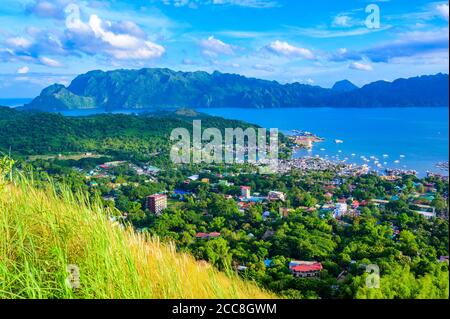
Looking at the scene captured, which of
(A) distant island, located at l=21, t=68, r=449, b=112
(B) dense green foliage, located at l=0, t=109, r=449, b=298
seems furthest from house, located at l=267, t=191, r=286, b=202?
(A) distant island, located at l=21, t=68, r=449, b=112

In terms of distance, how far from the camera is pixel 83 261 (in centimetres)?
158

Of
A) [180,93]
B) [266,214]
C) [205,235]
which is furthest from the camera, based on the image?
[180,93]

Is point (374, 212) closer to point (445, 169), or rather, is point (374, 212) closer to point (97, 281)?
point (445, 169)

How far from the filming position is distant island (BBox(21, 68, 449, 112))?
54656 millimetres

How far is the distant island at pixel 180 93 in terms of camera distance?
5466 cm

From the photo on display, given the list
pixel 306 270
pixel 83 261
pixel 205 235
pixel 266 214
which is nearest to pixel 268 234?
pixel 205 235

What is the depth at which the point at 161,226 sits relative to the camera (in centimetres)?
777

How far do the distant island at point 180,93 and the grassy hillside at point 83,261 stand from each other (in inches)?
1920

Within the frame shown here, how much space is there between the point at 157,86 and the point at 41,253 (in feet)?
198

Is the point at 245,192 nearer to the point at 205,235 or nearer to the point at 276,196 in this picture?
the point at 276,196

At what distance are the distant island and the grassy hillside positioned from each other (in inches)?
1920

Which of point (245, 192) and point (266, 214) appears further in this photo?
point (245, 192)

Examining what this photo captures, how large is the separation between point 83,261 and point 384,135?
104 ft
